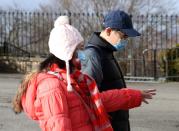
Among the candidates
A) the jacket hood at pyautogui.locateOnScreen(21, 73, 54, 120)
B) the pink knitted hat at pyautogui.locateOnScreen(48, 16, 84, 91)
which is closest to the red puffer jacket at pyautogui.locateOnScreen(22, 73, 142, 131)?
the jacket hood at pyautogui.locateOnScreen(21, 73, 54, 120)

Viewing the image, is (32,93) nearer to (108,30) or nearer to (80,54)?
(80,54)

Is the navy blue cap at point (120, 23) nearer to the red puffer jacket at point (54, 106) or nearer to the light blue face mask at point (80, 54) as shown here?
the light blue face mask at point (80, 54)

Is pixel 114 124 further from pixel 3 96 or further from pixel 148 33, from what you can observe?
pixel 148 33

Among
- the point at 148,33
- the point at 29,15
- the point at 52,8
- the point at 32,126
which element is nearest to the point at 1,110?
the point at 32,126

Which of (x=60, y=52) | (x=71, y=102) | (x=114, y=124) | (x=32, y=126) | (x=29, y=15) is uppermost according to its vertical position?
(x=29, y=15)

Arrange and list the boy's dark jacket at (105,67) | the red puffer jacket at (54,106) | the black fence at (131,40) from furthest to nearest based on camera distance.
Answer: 1. the black fence at (131,40)
2. the boy's dark jacket at (105,67)
3. the red puffer jacket at (54,106)

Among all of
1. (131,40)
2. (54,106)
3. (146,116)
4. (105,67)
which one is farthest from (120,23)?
(131,40)

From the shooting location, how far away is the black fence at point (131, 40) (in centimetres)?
1875

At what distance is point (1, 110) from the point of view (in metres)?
11.2

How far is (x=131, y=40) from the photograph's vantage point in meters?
20.4

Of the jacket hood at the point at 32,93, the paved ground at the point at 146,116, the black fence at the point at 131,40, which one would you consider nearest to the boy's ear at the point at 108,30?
the jacket hood at the point at 32,93

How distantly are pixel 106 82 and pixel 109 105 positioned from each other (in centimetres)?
88

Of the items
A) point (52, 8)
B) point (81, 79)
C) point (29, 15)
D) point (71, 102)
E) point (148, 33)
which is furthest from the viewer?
point (52, 8)

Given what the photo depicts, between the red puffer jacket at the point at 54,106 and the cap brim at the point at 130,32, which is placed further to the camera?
the cap brim at the point at 130,32
